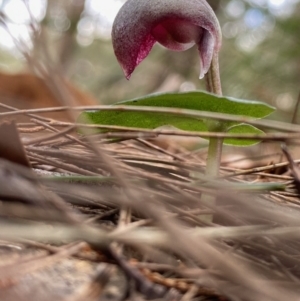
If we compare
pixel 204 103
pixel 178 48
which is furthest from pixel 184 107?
pixel 178 48

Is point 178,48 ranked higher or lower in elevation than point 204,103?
higher

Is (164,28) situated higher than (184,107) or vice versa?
(164,28)

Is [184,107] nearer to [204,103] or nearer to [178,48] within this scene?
[204,103]

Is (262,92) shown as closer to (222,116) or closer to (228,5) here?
(228,5)

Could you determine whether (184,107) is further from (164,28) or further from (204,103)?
(164,28)

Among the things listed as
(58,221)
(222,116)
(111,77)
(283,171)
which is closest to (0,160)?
(58,221)
